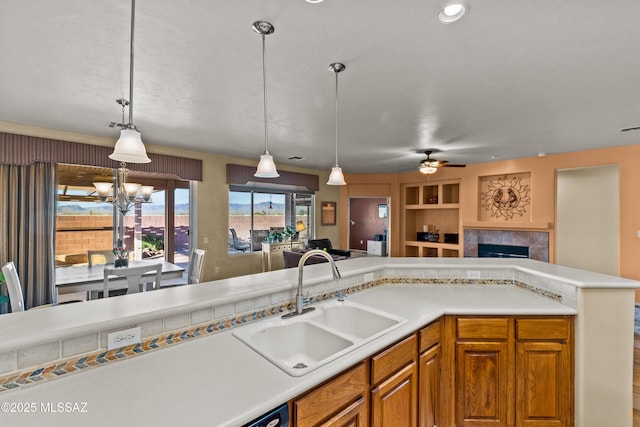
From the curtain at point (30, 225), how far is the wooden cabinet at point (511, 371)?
4.66m

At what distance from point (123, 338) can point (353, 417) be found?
1013mm

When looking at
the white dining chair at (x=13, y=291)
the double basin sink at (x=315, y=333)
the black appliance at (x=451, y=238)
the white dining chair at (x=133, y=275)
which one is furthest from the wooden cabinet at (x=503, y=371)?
the black appliance at (x=451, y=238)

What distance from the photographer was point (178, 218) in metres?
5.36

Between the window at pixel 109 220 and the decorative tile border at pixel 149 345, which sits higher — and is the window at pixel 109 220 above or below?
above

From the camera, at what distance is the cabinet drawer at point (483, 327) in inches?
72.3

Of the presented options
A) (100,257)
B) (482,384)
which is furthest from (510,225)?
(100,257)

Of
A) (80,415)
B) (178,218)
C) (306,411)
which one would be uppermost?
(178,218)

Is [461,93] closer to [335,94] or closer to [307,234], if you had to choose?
[335,94]

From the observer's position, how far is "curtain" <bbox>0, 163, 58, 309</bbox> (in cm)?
346

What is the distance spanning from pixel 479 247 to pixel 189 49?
6.17 m

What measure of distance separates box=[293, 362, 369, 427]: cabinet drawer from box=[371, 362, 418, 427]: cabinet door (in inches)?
5.3

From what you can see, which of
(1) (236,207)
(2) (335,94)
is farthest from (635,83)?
(1) (236,207)

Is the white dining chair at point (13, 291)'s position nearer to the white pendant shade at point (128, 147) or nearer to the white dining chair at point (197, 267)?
the white dining chair at point (197, 267)

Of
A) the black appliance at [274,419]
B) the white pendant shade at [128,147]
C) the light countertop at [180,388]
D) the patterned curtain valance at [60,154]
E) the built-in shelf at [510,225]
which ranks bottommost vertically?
the black appliance at [274,419]
